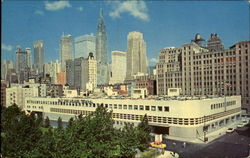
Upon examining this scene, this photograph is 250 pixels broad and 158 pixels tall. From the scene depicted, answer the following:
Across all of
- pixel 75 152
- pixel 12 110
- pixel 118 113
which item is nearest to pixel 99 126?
pixel 75 152

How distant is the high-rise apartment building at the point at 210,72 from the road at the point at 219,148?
34.5m

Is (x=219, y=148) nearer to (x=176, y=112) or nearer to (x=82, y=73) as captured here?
(x=176, y=112)

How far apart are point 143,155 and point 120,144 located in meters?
5.03

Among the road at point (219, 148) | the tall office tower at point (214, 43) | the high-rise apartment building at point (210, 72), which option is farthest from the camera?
the tall office tower at point (214, 43)

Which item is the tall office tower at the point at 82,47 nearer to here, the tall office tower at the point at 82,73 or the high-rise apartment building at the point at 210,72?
the tall office tower at the point at 82,73

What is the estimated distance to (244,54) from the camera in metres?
79.9

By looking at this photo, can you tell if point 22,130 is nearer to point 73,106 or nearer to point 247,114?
point 73,106

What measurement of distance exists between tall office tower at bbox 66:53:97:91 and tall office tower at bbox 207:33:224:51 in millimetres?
93814

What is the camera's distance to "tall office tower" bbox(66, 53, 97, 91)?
185 m

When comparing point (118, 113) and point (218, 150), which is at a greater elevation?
point (118, 113)

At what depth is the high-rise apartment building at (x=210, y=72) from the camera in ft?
265

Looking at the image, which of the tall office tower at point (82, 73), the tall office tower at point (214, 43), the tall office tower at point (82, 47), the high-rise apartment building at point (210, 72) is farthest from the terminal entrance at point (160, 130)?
the tall office tower at point (82, 47)

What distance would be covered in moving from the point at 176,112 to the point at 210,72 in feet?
166

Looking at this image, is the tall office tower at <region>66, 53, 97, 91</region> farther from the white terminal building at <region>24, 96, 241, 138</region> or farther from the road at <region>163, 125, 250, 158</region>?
the road at <region>163, 125, 250, 158</region>
